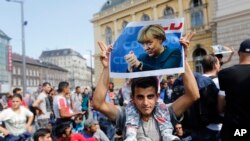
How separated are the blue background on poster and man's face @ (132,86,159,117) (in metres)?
0.24

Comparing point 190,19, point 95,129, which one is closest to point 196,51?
point 190,19

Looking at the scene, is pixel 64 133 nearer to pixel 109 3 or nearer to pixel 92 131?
pixel 92 131

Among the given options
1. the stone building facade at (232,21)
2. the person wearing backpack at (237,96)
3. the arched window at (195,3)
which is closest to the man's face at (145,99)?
the person wearing backpack at (237,96)

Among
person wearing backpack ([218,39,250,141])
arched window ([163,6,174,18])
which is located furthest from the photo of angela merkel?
arched window ([163,6,174,18])

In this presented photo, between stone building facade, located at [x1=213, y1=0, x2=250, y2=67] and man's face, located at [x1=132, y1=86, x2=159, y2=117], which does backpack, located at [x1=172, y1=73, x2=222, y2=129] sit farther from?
stone building facade, located at [x1=213, y1=0, x2=250, y2=67]

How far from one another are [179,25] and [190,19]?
37955 mm

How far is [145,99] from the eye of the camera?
2871 millimetres

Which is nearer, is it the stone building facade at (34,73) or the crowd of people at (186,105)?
the crowd of people at (186,105)

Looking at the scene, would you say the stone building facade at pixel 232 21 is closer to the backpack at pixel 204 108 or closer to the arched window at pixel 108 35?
the backpack at pixel 204 108

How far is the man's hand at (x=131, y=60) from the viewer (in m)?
2.99

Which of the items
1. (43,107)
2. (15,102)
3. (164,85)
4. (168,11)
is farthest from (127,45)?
(168,11)

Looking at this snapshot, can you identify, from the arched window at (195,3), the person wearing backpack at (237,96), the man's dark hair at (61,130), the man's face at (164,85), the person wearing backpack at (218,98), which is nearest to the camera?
A: the person wearing backpack at (237,96)

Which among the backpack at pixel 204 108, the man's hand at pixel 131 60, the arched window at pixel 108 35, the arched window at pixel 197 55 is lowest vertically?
the backpack at pixel 204 108

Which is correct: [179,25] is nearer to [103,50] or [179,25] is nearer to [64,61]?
[103,50]
